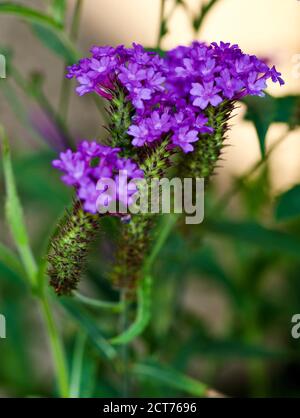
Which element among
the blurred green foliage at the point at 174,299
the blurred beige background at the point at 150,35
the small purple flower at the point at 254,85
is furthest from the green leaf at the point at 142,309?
the blurred beige background at the point at 150,35

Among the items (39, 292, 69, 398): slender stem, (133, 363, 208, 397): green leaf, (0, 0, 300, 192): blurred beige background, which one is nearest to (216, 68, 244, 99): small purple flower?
(39, 292, 69, 398): slender stem

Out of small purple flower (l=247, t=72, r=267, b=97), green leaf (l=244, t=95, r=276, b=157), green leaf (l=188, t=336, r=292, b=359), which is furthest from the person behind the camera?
green leaf (l=188, t=336, r=292, b=359)

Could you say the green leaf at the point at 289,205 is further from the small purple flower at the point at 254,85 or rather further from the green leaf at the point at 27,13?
the green leaf at the point at 27,13

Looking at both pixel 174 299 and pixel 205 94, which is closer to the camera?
pixel 205 94

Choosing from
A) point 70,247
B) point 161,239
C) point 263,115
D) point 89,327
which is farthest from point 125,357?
point 263,115

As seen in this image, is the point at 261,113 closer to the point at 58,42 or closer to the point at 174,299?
the point at 58,42

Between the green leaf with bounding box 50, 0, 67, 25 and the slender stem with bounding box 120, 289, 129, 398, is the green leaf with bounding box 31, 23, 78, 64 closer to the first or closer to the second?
the green leaf with bounding box 50, 0, 67, 25
